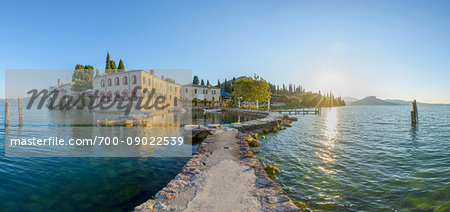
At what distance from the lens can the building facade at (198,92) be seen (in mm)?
53213

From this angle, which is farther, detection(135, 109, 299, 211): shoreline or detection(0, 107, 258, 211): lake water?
detection(0, 107, 258, 211): lake water

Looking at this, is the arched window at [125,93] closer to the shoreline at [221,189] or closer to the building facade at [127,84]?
the building facade at [127,84]

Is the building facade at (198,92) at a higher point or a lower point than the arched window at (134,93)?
higher

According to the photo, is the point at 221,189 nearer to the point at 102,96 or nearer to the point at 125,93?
the point at 125,93

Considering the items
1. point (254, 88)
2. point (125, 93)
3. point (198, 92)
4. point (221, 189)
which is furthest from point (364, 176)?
point (198, 92)

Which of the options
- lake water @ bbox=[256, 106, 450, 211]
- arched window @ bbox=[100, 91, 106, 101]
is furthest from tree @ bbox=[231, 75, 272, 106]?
arched window @ bbox=[100, 91, 106, 101]

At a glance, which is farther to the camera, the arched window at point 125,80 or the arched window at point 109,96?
the arched window at point 109,96

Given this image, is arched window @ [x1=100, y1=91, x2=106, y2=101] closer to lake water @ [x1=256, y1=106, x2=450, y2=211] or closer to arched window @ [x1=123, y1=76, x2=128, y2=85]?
arched window @ [x1=123, y1=76, x2=128, y2=85]

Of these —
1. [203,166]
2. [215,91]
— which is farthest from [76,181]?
[215,91]

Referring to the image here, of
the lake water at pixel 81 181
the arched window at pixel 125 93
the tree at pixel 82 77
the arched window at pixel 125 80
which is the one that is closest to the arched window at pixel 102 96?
the arched window at pixel 125 93

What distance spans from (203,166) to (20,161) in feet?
30.3

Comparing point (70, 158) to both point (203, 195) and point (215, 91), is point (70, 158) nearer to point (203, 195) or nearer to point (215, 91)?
point (203, 195)

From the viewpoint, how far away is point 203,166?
637 cm

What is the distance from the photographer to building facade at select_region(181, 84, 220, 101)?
5321 cm
